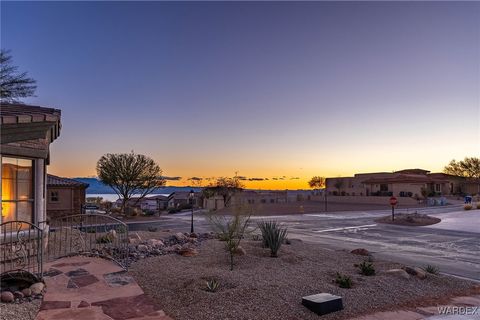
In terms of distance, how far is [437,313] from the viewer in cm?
597

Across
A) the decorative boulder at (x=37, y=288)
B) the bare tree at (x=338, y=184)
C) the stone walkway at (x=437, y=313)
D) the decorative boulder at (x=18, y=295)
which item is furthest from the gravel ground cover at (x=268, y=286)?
the bare tree at (x=338, y=184)

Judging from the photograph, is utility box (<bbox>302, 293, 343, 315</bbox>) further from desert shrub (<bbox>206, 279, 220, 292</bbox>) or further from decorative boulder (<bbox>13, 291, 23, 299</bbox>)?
decorative boulder (<bbox>13, 291, 23, 299</bbox>)

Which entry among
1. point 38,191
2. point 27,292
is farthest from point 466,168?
point 27,292

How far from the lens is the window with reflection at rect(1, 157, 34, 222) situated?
8.80 metres

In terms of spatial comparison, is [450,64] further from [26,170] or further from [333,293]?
[26,170]

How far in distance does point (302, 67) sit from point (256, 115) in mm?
6405

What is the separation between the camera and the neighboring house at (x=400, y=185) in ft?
177

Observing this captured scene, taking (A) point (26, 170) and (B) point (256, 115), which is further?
(B) point (256, 115)

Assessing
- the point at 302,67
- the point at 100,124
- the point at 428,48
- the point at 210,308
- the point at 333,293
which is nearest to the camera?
the point at 210,308

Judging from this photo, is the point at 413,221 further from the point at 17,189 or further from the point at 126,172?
the point at 126,172

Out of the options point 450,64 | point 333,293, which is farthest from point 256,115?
point 333,293

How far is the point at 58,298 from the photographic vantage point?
6.16 metres

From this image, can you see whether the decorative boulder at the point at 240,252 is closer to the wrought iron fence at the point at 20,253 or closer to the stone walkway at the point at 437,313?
the stone walkway at the point at 437,313

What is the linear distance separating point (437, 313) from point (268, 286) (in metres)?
2.72
